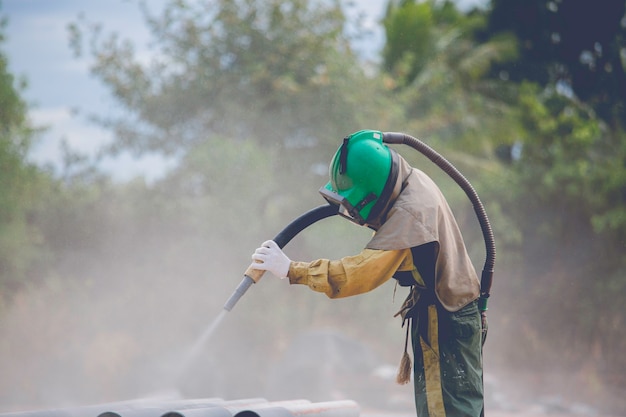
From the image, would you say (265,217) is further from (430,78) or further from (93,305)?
(430,78)

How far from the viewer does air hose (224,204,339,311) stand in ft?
10.9

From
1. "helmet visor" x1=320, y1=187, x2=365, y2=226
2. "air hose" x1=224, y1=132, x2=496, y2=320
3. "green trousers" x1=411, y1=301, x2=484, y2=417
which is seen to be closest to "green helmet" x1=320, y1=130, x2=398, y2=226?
"helmet visor" x1=320, y1=187, x2=365, y2=226

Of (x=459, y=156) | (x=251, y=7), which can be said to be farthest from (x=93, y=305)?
(x=459, y=156)

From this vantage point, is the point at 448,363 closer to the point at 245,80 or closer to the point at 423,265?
the point at 423,265

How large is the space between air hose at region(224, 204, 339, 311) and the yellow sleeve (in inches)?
11.4

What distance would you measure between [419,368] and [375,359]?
950 centimetres

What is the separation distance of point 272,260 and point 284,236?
26cm

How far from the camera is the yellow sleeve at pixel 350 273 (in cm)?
303

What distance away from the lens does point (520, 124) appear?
17109mm

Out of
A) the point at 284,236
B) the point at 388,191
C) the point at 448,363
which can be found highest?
the point at 388,191

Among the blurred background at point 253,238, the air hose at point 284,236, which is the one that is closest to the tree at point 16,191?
the blurred background at point 253,238

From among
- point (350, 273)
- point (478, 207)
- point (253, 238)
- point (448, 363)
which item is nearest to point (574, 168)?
point (253, 238)

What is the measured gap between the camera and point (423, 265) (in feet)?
10.5

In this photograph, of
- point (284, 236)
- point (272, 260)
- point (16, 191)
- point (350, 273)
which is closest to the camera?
point (350, 273)
